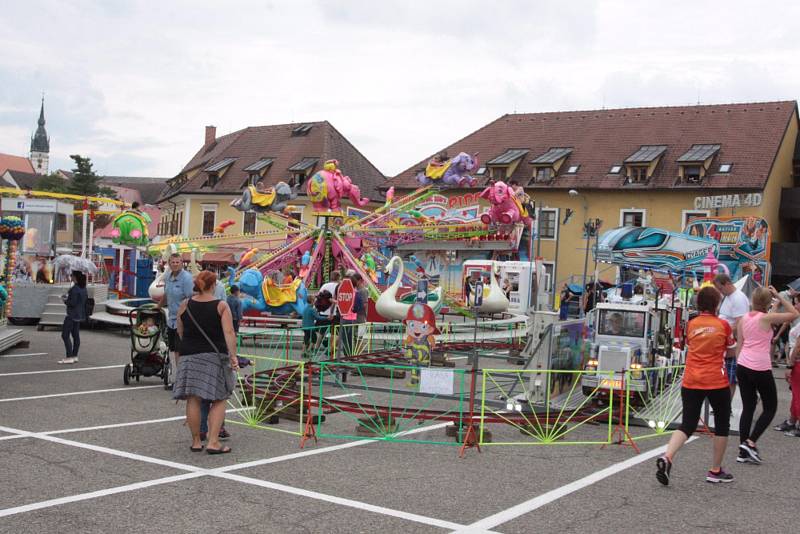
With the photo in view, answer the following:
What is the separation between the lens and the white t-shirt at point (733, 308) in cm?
1094

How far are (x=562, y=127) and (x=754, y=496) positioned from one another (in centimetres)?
4156

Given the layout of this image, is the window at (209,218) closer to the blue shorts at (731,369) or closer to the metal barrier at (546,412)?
the metal barrier at (546,412)

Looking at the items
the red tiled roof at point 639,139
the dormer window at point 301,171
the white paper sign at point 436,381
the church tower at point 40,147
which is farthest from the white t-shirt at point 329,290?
the church tower at point 40,147

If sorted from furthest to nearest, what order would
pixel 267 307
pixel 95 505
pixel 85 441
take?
1. pixel 267 307
2. pixel 85 441
3. pixel 95 505

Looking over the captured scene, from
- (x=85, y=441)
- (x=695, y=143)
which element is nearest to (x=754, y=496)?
(x=85, y=441)

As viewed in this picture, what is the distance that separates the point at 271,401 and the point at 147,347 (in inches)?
149

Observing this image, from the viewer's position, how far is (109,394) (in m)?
12.0

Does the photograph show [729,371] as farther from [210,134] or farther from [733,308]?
[210,134]

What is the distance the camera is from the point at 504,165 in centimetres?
4581

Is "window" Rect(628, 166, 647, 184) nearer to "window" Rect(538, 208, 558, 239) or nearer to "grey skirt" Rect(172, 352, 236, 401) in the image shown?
"window" Rect(538, 208, 558, 239)

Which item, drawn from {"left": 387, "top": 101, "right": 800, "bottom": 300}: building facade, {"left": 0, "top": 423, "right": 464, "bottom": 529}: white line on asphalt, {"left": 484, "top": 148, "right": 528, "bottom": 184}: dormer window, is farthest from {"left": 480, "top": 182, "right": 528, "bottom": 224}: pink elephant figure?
{"left": 484, "top": 148, "right": 528, "bottom": 184}: dormer window

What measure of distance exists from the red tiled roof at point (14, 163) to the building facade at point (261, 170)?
77.0m

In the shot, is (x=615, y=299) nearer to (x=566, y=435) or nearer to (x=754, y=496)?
(x=566, y=435)

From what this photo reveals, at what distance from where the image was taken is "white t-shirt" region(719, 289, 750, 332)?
10.9m
